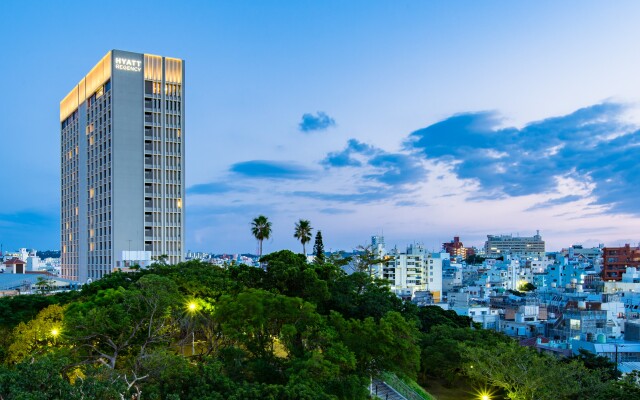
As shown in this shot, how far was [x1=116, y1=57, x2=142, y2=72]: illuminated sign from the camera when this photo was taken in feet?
233

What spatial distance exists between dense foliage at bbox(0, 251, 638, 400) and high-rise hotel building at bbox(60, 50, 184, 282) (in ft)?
120

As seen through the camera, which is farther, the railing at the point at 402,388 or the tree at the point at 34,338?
the railing at the point at 402,388

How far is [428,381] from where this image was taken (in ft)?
120

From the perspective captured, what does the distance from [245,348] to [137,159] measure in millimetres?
52892

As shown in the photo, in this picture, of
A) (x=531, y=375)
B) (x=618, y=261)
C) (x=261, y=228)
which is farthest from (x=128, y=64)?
(x=618, y=261)

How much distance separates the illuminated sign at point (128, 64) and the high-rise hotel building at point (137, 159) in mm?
126

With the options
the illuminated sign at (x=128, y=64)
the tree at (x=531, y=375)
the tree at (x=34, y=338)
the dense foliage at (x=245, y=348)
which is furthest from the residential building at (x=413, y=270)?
the tree at (x=34, y=338)

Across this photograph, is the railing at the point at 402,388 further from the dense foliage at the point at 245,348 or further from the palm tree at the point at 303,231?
the palm tree at the point at 303,231

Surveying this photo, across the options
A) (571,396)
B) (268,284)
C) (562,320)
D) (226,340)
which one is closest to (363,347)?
(226,340)

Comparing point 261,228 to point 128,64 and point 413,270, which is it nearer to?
point 128,64

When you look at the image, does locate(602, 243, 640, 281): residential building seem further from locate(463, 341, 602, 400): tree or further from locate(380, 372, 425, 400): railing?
locate(380, 372, 425, 400): railing

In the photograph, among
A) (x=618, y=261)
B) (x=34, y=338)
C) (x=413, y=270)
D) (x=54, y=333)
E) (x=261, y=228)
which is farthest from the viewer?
(x=413, y=270)

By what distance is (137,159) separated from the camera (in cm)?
7219

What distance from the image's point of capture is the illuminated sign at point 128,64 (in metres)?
70.9
